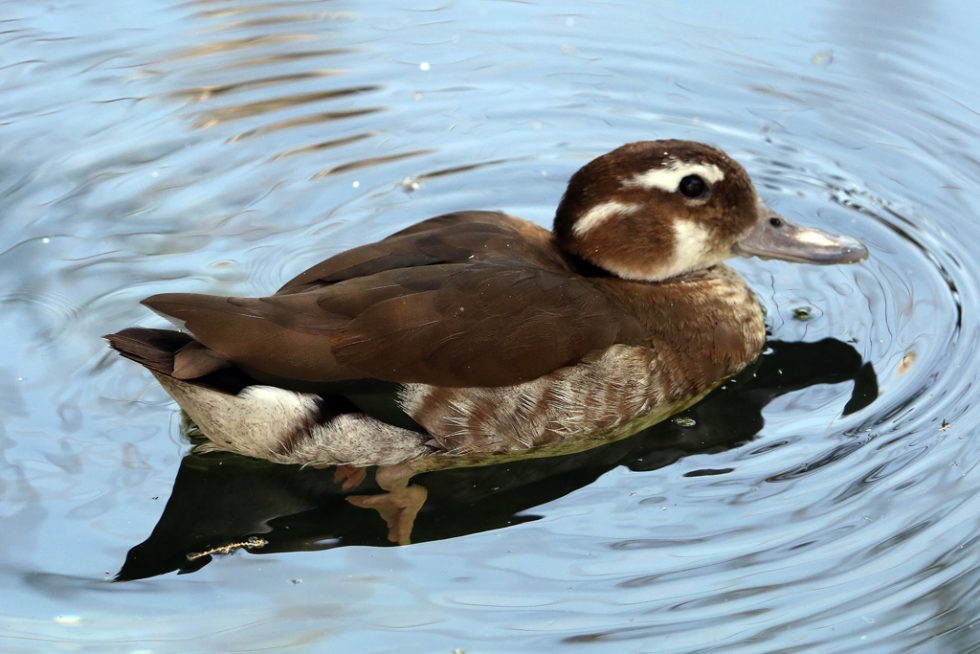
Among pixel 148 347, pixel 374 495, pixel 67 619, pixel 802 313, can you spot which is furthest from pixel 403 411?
pixel 802 313

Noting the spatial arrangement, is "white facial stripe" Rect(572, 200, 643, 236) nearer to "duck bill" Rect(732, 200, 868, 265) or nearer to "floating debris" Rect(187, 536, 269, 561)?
"duck bill" Rect(732, 200, 868, 265)

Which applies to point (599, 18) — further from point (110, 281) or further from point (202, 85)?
point (110, 281)

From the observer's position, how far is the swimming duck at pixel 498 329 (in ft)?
18.8

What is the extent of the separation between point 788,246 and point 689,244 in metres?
0.51

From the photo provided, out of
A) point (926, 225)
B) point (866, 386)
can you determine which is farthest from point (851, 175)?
point (866, 386)

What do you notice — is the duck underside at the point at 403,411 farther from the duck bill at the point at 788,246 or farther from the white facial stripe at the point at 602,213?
the duck bill at the point at 788,246

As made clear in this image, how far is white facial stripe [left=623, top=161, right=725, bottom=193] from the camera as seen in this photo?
6.54m

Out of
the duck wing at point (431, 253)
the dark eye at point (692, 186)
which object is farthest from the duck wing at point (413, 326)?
the dark eye at point (692, 186)

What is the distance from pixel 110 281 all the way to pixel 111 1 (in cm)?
373

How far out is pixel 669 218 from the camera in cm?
666

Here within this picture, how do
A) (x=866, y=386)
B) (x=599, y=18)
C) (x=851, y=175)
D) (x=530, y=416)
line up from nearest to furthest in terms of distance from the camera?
(x=530, y=416), (x=866, y=386), (x=851, y=175), (x=599, y=18)

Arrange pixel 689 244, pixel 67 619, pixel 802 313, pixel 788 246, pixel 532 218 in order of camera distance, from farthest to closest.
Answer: pixel 532 218 → pixel 802 313 → pixel 788 246 → pixel 689 244 → pixel 67 619

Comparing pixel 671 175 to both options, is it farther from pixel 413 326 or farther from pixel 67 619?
pixel 67 619

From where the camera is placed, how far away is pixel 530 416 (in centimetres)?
611
